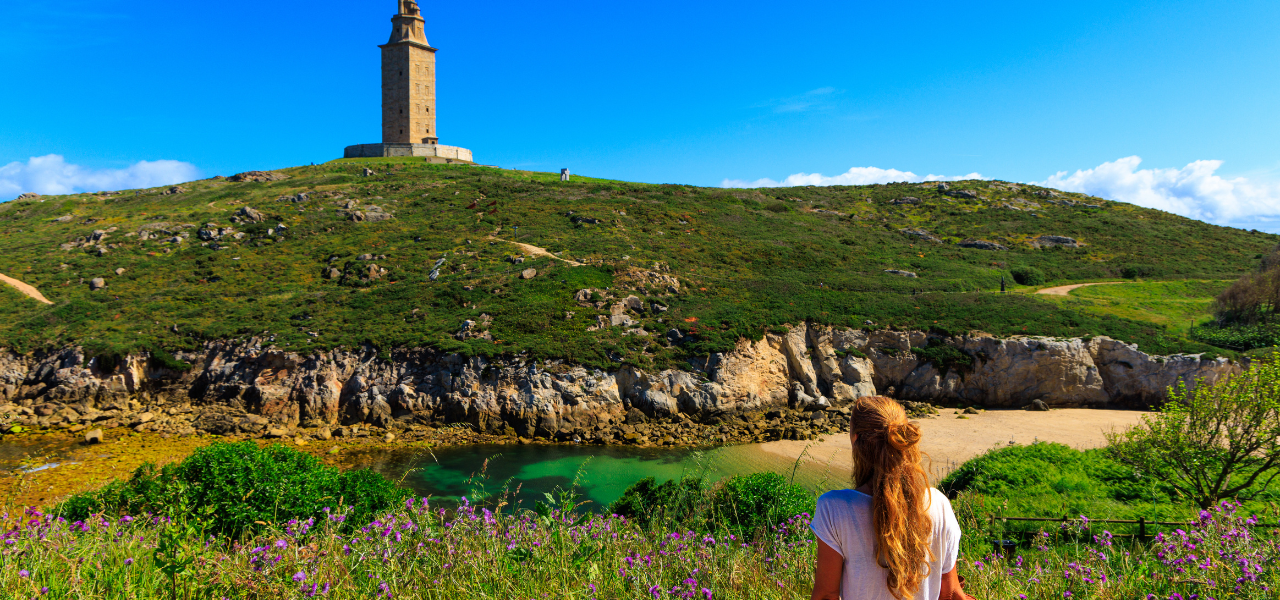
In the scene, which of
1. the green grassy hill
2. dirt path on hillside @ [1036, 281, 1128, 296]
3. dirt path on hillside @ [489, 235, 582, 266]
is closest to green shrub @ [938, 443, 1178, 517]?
the green grassy hill

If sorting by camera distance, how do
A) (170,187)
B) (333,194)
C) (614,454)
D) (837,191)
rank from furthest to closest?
(837,191) < (170,187) < (333,194) < (614,454)

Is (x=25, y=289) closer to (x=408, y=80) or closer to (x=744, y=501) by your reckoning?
(x=744, y=501)

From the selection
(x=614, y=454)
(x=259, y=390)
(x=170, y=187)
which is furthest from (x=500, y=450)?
(x=170, y=187)

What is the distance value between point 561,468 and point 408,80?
258 ft

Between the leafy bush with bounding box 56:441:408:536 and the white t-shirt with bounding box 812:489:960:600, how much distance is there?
30.6 ft

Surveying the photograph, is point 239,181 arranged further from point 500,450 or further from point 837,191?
point 837,191

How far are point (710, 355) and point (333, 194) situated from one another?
53186 mm

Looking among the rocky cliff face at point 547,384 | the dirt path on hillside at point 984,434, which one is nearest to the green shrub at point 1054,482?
the dirt path on hillside at point 984,434

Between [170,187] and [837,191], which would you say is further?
[837,191]

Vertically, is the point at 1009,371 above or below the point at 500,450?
above

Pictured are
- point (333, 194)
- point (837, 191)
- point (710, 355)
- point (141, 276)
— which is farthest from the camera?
point (837, 191)

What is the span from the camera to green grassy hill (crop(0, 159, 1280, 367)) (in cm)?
3262

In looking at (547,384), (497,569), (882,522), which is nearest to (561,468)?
(547,384)

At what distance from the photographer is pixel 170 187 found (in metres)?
73.8
